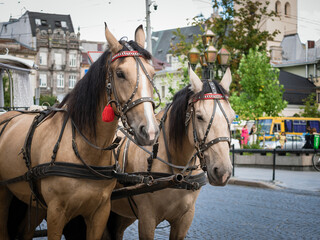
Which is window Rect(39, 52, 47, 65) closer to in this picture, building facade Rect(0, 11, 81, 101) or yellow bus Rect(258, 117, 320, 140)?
building facade Rect(0, 11, 81, 101)

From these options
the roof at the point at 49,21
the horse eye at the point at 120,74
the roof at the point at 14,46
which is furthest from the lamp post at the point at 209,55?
the roof at the point at 49,21

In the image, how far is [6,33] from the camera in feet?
259

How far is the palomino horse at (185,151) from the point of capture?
171 inches

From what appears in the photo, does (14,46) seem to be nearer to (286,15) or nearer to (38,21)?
(38,21)

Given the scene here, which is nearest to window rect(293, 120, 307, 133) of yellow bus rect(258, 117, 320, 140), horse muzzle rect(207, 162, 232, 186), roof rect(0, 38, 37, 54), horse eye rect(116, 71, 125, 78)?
yellow bus rect(258, 117, 320, 140)

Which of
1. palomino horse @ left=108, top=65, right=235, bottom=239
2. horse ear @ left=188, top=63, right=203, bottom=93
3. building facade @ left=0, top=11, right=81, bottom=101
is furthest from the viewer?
building facade @ left=0, top=11, right=81, bottom=101

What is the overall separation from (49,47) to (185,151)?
257 ft

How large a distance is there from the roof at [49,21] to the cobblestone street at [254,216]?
7318cm

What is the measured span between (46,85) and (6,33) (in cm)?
1060

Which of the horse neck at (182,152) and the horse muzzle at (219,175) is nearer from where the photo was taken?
the horse muzzle at (219,175)

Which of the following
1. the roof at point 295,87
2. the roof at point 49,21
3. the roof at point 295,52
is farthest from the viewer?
the roof at point 49,21

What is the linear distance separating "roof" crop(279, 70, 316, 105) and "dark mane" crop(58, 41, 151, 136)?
188ft

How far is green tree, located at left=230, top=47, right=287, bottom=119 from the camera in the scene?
34.4 m

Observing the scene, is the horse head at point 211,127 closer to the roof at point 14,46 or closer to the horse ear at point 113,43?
the horse ear at point 113,43
